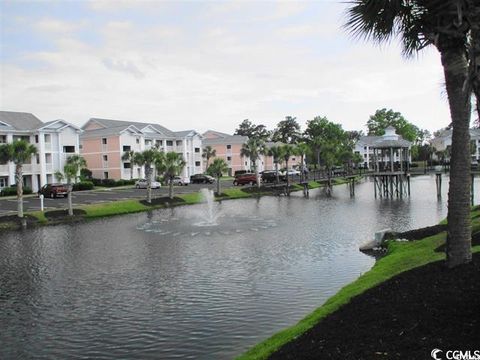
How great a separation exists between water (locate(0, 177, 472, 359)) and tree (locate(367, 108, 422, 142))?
345 feet

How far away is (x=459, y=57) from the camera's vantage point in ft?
38.6

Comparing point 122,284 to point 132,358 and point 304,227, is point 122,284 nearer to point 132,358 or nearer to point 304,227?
point 132,358

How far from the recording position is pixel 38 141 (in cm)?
7031

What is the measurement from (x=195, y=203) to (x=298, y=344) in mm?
45425

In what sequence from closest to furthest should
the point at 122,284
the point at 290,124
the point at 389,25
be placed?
the point at 389,25
the point at 122,284
the point at 290,124

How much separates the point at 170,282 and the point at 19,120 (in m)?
61.8

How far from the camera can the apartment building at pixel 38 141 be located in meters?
67.0

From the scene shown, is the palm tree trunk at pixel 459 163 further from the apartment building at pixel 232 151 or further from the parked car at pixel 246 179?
the apartment building at pixel 232 151

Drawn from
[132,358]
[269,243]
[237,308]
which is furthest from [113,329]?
[269,243]

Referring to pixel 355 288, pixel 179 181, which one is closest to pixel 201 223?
pixel 355 288

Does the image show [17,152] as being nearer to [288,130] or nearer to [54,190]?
[54,190]

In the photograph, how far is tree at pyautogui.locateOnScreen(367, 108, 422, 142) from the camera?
136875 mm

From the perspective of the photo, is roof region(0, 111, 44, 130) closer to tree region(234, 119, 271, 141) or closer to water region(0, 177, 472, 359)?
water region(0, 177, 472, 359)

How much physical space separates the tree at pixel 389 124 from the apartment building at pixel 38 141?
94.0 m
